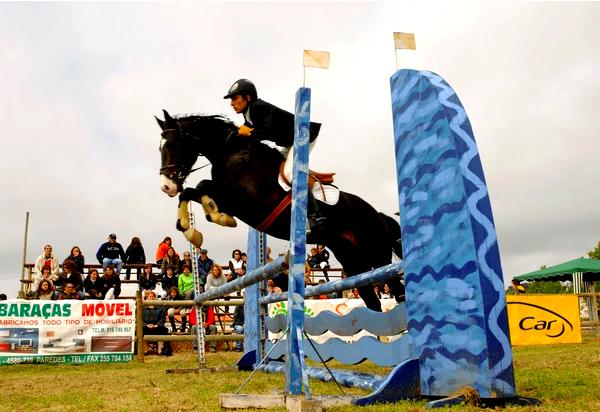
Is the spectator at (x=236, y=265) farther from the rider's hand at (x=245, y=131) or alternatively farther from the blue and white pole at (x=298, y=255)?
the blue and white pole at (x=298, y=255)

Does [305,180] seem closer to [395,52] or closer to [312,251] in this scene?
[395,52]

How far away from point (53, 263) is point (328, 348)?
840cm

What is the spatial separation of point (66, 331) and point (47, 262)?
2.16 m

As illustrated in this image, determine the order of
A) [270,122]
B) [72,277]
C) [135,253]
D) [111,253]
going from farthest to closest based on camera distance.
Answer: [135,253], [111,253], [72,277], [270,122]

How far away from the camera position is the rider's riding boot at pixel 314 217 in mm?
5289

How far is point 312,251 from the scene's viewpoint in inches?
447

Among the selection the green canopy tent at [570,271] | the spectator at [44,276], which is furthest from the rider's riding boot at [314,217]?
the green canopy tent at [570,271]

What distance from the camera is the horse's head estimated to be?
5.00 metres

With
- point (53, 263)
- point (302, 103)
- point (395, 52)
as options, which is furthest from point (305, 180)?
point (53, 263)

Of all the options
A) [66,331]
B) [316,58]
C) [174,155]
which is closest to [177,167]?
[174,155]

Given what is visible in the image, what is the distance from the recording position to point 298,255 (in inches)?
139

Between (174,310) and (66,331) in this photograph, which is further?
(174,310)

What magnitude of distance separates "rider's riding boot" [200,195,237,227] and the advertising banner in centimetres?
586

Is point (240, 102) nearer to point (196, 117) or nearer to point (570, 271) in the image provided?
point (196, 117)
